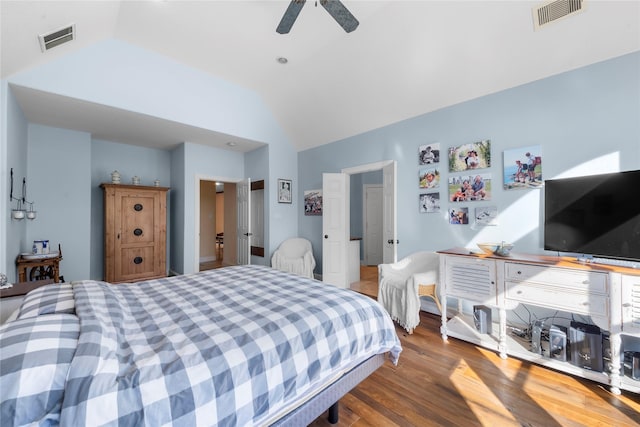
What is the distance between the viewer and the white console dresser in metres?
1.81

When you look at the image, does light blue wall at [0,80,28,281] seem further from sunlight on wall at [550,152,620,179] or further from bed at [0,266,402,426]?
sunlight on wall at [550,152,620,179]

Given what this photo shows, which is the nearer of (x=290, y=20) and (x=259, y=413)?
(x=259, y=413)

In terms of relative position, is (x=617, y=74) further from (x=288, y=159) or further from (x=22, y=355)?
(x=288, y=159)

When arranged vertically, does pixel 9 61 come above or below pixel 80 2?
below

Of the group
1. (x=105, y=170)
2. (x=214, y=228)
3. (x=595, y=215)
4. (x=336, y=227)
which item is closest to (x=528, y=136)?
(x=595, y=215)

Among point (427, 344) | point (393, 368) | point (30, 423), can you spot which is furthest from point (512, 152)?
point (30, 423)

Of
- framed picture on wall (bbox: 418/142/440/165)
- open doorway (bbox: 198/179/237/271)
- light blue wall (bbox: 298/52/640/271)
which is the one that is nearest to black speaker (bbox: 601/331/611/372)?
light blue wall (bbox: 298/52/640/271)

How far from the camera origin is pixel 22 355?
31.8 inches

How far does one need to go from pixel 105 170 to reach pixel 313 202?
385 centimetres

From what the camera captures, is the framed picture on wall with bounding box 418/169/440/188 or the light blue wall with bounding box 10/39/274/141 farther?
the framed picture on wall with bounding box 418/169/440/188

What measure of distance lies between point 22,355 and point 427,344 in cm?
279

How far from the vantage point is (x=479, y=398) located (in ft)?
5.89

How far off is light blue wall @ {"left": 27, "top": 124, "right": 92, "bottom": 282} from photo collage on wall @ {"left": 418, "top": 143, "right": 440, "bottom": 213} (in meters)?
5.15

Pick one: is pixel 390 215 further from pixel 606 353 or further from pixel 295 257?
pixel 606 353
